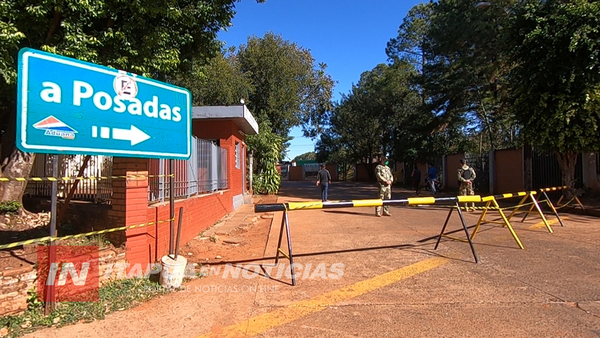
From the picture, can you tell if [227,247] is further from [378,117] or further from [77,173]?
[378,117]

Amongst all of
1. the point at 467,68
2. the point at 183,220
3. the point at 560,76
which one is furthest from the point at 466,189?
the point at 467,68

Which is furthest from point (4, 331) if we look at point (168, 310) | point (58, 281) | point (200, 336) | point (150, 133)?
point (150, 133)

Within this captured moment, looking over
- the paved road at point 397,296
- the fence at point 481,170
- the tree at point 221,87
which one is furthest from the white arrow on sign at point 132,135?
the fence at point 481,170

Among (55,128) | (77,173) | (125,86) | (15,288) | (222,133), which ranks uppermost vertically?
(222,133)

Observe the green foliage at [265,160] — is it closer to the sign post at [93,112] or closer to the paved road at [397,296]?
the paved road at [397,296]

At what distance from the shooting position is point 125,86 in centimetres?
436

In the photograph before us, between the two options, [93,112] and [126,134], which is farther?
[126,134]

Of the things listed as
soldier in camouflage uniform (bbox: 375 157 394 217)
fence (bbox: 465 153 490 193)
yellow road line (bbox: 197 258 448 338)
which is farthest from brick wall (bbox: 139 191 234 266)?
fence (bbox: 465 153 490 193)

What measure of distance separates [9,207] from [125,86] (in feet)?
14.3

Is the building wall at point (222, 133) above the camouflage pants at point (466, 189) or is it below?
above

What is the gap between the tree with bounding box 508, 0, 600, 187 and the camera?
10.4m

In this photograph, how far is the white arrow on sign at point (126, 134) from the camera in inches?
161

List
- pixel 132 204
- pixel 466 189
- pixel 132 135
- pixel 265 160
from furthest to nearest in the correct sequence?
pixel 265 160
pixel 466 189
pixel 132 204
pixel 132 135

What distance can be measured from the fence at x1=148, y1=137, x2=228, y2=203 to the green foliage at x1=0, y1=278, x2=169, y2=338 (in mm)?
1710
